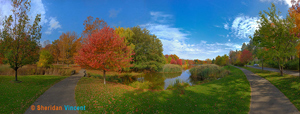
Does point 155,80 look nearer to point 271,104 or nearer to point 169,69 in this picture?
point 169,69

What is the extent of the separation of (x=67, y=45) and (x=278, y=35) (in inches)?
1832

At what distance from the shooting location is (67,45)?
127 ft

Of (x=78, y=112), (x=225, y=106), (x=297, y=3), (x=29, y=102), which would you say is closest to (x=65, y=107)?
(x=78, y=112)

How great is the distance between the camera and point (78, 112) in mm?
6715

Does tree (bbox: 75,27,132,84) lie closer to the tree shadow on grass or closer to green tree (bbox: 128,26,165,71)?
the tree shadow on grass

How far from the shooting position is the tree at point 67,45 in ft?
127

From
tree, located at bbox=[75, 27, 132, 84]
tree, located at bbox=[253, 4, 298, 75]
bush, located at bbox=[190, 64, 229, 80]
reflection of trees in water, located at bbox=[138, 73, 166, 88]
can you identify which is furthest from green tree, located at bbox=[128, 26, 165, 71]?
tree, located at bbox=[253, 4, 298, 75]

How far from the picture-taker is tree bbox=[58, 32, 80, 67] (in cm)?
3856

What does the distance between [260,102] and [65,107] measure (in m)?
11.6

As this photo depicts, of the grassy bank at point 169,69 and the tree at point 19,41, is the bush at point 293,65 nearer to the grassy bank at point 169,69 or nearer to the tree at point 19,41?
the grassy bank at point 169,69

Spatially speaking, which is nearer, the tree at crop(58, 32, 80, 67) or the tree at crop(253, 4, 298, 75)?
the tree at crop(253, 4, 298, 75)

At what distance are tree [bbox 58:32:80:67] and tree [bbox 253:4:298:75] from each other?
44.4m

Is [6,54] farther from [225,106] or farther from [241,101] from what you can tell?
[241,101]

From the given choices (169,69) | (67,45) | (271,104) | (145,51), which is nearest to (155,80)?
(145,51)
